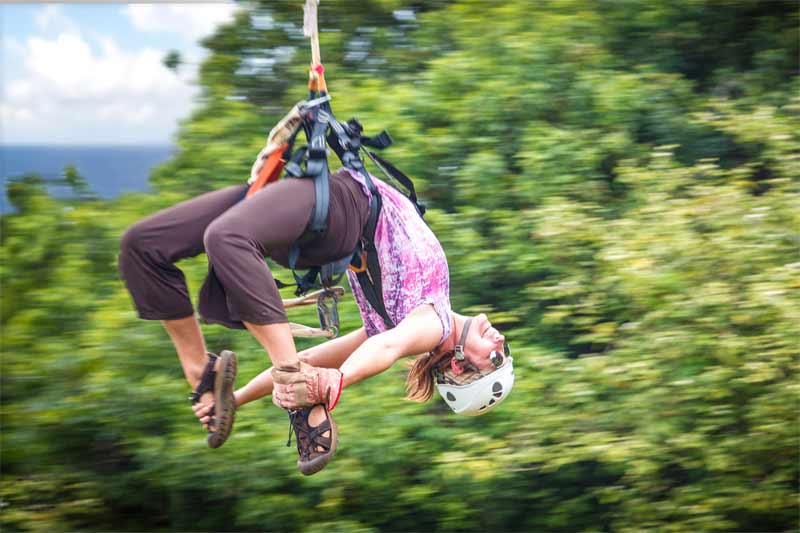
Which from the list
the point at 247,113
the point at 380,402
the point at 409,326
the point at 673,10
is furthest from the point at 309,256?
the point at 673,10

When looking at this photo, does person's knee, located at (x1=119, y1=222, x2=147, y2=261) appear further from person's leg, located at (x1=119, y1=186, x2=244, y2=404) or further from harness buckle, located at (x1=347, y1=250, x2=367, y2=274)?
harness buckle, located at (x1=347, y1=250, x2=367, y2=274)

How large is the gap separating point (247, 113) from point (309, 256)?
8.78 feet

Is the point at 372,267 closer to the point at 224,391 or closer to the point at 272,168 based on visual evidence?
the point at 272,168

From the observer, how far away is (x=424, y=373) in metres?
2.81

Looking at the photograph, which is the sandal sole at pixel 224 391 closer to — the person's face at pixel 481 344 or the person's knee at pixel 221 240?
→ the person's knee at pixel 221 240

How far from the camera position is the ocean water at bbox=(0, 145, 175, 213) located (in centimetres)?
456

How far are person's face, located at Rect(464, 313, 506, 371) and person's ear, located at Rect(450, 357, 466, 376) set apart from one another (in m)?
0.03

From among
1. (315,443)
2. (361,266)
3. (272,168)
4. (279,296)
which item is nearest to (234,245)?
(279,296)

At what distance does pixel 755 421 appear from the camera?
4.03m

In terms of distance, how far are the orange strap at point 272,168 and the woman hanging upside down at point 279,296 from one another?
6 centimetres

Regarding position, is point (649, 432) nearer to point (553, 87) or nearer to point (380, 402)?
point (380, 402)

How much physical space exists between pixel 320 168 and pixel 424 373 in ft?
A: 2.63

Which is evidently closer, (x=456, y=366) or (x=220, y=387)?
(x=220, y=387)

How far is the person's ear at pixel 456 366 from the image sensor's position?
2.66 meters
